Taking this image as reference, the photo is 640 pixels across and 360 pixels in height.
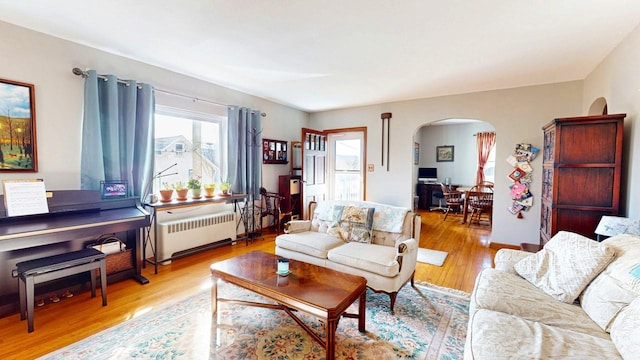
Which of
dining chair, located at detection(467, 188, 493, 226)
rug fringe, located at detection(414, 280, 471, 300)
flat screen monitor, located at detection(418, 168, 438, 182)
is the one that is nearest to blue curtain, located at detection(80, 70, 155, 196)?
rug fringe, located at detection(414, 280, 471, 300)

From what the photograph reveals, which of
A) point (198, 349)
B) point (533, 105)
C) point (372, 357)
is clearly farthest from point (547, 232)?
point (198, 349)

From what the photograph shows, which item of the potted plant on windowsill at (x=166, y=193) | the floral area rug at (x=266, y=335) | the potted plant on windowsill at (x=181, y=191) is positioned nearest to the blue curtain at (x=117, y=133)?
the potted plant on windowsill at (x=166, y=193)

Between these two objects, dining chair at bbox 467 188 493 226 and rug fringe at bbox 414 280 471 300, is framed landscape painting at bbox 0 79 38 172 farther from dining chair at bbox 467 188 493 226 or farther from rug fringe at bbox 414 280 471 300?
dining chair at bbox 467 188 493 226

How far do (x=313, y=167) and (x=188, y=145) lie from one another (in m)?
2.25

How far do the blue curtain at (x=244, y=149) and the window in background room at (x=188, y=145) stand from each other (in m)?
0.17

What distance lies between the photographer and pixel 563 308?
5.32 feet

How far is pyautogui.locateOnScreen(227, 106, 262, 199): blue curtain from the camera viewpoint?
4324 millimetres

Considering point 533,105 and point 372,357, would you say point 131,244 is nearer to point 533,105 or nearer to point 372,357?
point 372,357

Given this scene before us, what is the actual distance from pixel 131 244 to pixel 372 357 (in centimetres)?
283

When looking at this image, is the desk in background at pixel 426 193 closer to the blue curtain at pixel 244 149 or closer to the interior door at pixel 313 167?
the interior door at pixel 313 167

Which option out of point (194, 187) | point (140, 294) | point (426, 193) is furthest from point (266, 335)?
point (426, 193)

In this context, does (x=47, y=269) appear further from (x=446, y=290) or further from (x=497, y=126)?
(x=497, y=126)

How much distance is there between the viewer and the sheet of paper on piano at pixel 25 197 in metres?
2.25

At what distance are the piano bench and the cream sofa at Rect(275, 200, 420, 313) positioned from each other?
65.8 inches
